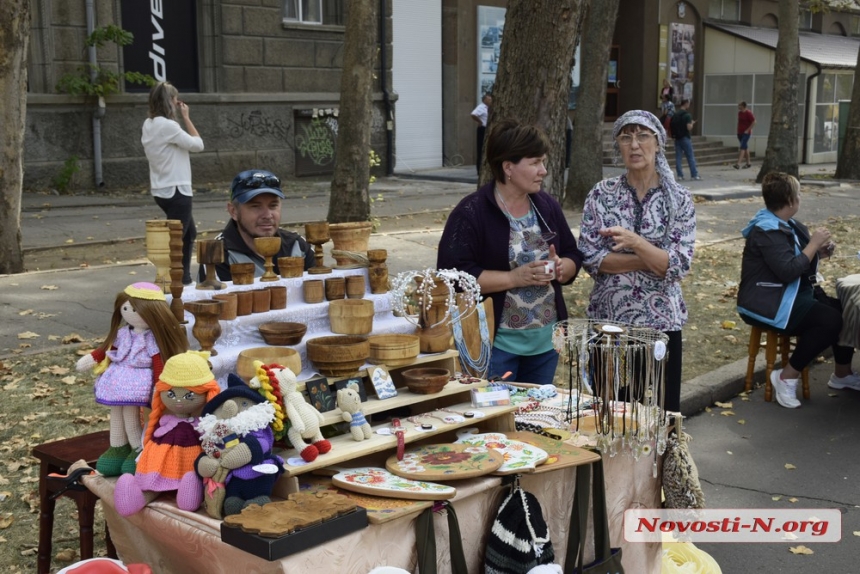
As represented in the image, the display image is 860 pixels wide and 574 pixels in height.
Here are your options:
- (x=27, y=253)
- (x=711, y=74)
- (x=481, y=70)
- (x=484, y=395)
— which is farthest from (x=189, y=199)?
(x=711, y=74)

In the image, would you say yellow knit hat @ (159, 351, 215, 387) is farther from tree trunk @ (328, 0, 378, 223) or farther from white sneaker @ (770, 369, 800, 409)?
tree trunk @ (328, 0, 378, 223)

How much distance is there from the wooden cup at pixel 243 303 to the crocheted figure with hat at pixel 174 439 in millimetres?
401

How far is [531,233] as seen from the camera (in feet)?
13.0

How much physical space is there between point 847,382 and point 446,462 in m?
4.64

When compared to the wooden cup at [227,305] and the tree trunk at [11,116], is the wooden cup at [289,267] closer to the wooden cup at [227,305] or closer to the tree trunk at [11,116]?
the wooden cup at [227,305]

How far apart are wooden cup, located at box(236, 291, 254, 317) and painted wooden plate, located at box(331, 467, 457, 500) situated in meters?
0.62

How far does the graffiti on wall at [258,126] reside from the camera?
17.7m

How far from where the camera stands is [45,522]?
329 centimetres

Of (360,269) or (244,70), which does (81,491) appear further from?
(244,70)

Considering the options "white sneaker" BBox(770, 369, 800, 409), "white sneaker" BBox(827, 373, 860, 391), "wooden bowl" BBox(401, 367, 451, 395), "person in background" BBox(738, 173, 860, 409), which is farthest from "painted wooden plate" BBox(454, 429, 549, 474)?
"white sneaker" BBox(827, 373, 860, 391)

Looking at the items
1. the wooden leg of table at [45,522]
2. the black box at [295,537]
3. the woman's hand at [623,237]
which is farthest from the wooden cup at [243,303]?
the woman's hand at [623,237]

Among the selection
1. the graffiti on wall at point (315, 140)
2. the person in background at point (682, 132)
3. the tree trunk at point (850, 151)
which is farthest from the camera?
the tree trunk at point (850, 151)

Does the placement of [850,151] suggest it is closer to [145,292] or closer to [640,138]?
[640,138]

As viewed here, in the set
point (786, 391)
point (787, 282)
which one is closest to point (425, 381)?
point (787, 282)
